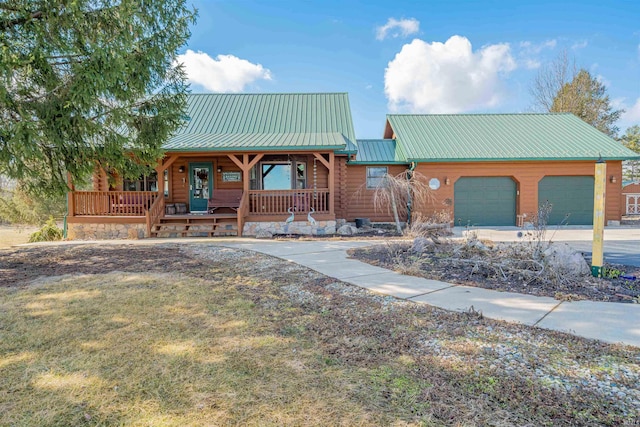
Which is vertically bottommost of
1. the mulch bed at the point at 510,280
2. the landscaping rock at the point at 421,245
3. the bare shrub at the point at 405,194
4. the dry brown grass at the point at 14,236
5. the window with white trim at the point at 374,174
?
the dry brown grass at the point at 14,236

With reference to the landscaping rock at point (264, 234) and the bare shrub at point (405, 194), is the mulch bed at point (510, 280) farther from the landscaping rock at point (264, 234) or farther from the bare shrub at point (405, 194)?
the bare shrub at point (405, 194)

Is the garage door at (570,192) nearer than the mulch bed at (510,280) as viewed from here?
No

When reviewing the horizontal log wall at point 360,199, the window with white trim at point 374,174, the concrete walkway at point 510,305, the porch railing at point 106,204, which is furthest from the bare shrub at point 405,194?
the porch railing at point 106,204

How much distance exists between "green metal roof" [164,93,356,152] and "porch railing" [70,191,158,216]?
2190 millimetres

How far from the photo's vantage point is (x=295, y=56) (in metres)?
Result: 17.1

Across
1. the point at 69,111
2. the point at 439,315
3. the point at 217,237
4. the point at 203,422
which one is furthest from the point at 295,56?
the point at 203,422

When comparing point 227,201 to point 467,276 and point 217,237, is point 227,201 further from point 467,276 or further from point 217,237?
point 467,276

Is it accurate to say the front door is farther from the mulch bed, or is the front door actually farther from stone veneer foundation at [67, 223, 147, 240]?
the mulch bed

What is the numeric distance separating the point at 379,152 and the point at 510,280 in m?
10.7

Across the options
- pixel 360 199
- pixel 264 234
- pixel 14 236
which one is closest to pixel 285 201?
pixel 264 234

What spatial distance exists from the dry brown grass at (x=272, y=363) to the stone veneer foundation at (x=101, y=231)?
7007mm

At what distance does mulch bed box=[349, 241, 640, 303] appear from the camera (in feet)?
14.1

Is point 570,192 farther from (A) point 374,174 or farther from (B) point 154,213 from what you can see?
(B) point 154,213

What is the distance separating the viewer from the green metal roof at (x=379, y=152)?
46.7 feet
